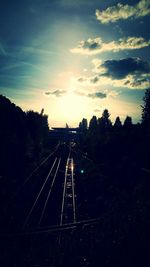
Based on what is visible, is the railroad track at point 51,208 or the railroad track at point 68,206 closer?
the railroad track at point 51,208

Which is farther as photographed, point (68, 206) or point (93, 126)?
point (93, 126)

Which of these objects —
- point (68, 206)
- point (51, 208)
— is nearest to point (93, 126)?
point (68, 206)

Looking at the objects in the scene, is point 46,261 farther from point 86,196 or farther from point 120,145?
point 120,145

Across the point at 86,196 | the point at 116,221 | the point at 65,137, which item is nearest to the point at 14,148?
the point at 86,196

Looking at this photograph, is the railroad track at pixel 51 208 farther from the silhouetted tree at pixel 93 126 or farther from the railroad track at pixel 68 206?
the silhouetted tree at pixel 93 126

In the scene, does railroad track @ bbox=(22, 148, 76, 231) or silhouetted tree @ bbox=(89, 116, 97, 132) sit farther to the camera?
silhouetted tree @ bbox=(89, 116, 97, 132)

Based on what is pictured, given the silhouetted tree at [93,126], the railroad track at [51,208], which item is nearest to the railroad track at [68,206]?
the railroad track at [51,208]

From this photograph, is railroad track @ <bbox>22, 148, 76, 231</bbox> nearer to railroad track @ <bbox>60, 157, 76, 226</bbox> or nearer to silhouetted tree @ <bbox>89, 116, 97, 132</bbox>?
railroad track @ <bbox>60, 157, 76, 226</bbox>

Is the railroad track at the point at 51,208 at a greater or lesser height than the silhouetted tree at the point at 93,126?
lesser

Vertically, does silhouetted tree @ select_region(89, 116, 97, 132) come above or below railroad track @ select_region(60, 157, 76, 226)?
above

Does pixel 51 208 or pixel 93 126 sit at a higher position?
pixel 93 126

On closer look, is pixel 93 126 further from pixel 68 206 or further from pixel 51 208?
pixel 51 208

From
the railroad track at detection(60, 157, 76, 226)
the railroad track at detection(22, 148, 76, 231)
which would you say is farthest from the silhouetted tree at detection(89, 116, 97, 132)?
the railroad track at detection(22, 148, 76, 231)

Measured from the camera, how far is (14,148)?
26766 millimetres
